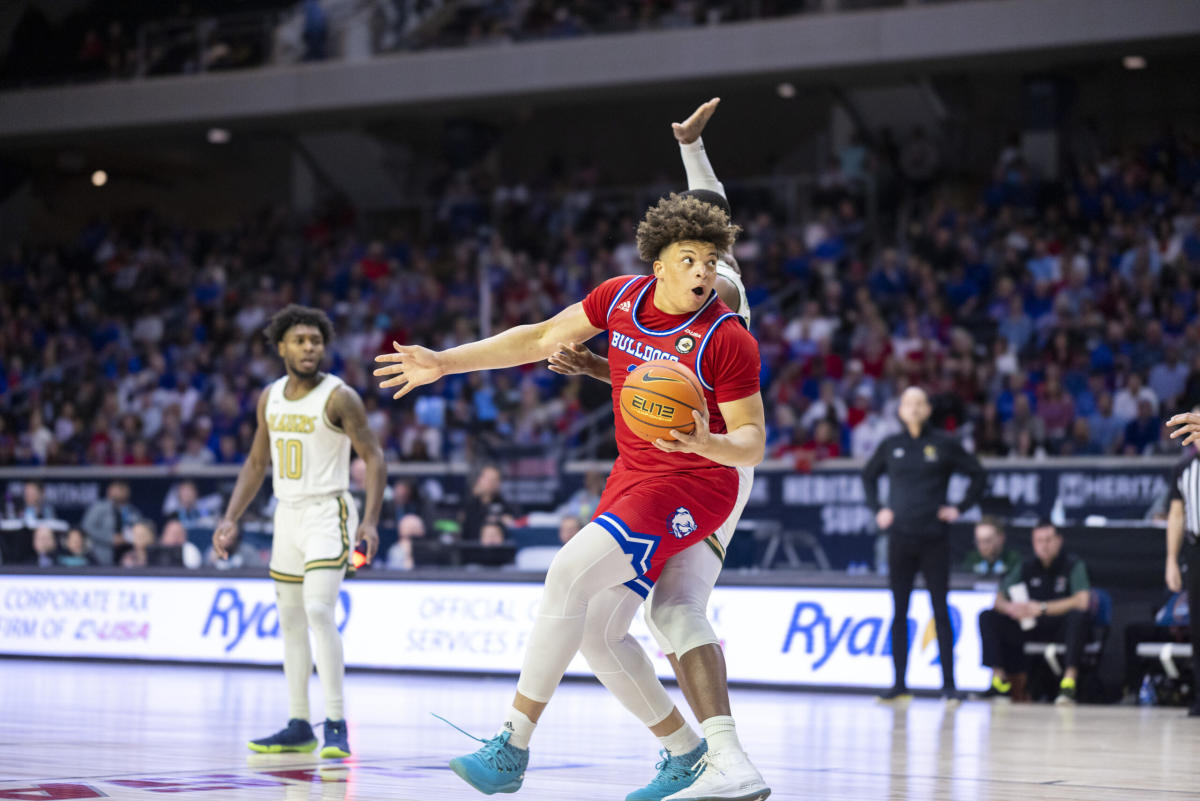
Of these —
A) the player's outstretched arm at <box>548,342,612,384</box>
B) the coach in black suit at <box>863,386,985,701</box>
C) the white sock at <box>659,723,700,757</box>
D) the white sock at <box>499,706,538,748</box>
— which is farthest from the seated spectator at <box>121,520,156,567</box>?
the white sock at <box>499,706,538,748</box>

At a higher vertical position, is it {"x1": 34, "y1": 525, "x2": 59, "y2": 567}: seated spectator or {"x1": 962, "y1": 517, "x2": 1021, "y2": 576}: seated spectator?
{"x1": 962, "y1": 517, "x2": 1021, "y2": 576}: seated spectator

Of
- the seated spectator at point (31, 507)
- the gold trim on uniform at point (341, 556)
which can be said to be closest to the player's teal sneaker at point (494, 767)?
the gold trim on uniform at point (341, 556)

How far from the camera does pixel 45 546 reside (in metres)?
16.9

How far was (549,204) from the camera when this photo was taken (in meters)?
25.6

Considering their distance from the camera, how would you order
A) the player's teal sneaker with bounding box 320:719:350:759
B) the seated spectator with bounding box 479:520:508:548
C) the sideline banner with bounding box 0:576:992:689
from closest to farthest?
the player's teal sneaker with bounding box 320:719:350:759
the sideline banner with bounding box 0:576:992:689
the seated spectator with bounding box 479:520:508:548

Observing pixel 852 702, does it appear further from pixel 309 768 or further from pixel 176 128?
pixel 176 128

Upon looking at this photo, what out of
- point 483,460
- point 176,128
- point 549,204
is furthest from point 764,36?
point 176,128

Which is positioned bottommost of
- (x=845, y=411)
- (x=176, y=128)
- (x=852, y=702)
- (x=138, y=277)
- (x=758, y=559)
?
(x=852, y=702)

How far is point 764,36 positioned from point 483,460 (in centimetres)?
787

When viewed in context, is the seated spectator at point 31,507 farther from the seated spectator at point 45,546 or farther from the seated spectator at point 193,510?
the seated spectator at point 193,510

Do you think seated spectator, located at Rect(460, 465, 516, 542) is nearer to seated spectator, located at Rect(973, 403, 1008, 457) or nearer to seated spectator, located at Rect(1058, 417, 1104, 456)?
seated spectator, located at Rect(973, 403, 1008, 457)

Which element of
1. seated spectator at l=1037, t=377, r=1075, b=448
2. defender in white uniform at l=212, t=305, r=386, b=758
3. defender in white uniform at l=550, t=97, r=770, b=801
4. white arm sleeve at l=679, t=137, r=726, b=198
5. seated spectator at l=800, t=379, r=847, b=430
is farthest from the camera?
seated spectator at l=800, t=379, r=847, b=430

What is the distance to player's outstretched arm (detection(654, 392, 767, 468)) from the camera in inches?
197

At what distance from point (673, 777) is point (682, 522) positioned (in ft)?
3.20
